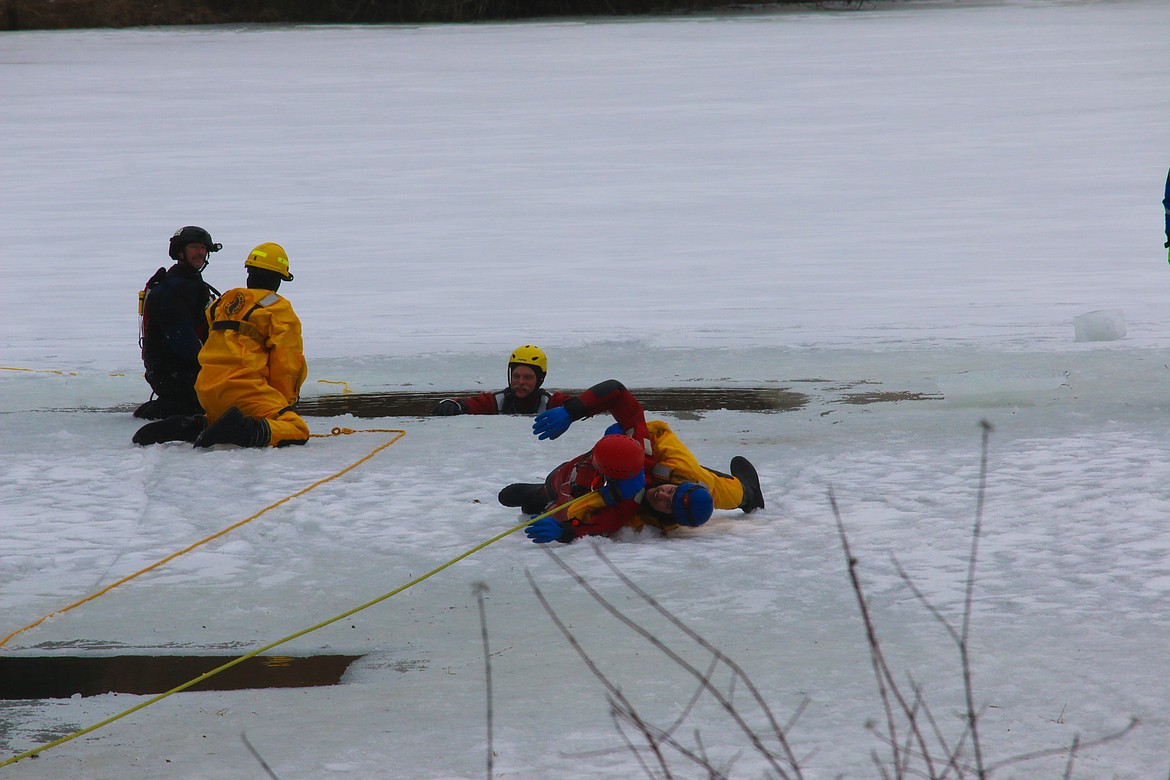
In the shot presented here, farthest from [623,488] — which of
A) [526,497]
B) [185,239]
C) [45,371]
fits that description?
[45,371]

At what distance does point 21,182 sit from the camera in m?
18.4

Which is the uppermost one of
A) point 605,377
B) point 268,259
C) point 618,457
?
point 268,259

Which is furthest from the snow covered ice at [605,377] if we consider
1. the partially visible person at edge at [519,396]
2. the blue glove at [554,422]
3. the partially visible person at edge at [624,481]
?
the blue glove at [554,422]

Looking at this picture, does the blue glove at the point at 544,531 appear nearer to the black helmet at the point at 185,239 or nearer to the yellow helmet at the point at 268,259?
the yellow helmet at the point at 268,259

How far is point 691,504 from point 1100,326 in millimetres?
5695

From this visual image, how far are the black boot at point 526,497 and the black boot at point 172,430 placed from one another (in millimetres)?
2175

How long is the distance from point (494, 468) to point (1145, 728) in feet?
13.0

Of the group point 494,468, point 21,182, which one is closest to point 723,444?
point 494,468

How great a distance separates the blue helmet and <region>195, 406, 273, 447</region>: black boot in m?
2.63

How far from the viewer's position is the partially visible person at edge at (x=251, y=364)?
740 cm

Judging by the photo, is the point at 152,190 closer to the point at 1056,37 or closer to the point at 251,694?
the point at 251,694

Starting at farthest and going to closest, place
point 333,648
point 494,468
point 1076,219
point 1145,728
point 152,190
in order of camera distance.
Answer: point 152,190 < point 1076,219 < point 494,468 < point 333,648 < point 1145,728

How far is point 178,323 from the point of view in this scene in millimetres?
7926

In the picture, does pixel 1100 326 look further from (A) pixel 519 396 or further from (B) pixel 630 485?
(B) pixel 630 485
